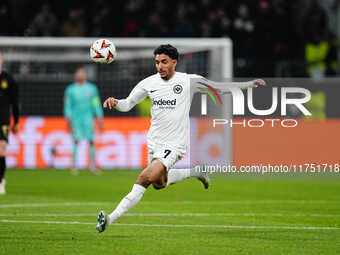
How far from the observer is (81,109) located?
2133cm

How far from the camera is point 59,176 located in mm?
19797

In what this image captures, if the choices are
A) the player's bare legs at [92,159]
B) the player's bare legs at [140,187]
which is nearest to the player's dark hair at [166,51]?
the player's bare legs at [140,187]

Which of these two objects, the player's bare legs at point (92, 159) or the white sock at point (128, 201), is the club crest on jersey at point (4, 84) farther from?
the white sock at point (128, 201)

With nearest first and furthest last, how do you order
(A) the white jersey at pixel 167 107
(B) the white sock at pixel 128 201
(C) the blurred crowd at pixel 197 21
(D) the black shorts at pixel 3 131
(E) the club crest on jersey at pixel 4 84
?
(B) the white sock at pixel 128 201, (A) the white jersey at pixel 167 107, (D) the black shorts at pixel 3 131, (E) the club crest on jersey at pixel 4 84, (C) the blurred crowd at pixel 197 21

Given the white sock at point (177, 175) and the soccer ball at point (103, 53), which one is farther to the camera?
the white sock at point (177, 175)

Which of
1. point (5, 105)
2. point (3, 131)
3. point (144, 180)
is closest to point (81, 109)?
point (5, 105)

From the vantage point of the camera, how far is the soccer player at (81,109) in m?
20.9

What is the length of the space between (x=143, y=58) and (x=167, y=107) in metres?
13.4

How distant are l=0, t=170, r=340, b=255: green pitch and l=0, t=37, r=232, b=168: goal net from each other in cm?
353

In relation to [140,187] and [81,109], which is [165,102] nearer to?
[140,187]

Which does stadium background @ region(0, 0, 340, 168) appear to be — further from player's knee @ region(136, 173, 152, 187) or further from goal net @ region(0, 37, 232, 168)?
player's knee @ region(136, 173, 152, 187)

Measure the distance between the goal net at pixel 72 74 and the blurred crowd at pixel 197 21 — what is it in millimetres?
845

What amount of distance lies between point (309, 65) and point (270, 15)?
1.73 meters

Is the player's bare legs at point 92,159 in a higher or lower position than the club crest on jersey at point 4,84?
lower
